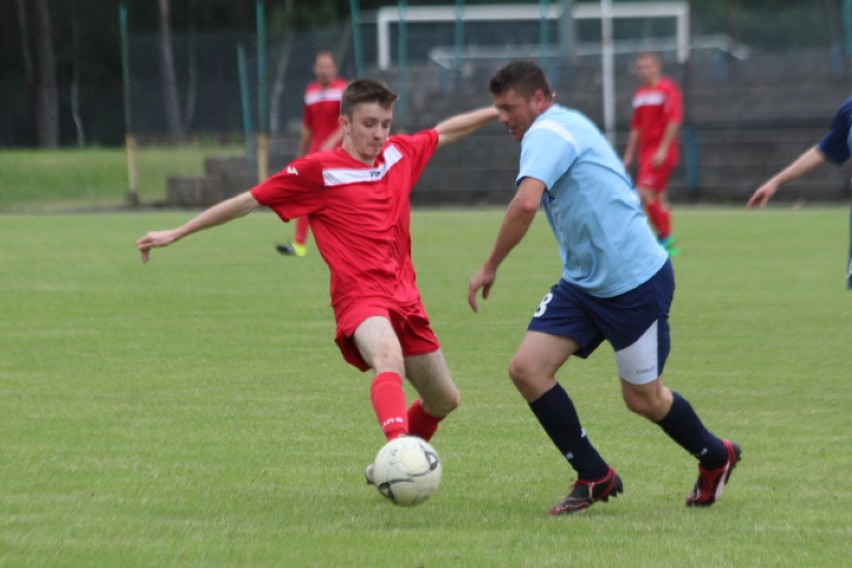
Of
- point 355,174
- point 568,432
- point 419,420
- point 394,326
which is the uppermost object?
point 355,174

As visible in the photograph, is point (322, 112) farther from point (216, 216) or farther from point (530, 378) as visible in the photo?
point (530, 378)

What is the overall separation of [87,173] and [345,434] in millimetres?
23193

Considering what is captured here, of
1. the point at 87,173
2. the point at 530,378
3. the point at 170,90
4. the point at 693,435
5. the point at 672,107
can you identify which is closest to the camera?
the point at 530,378

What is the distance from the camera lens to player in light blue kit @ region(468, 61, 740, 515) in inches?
207

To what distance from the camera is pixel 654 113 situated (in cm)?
1762

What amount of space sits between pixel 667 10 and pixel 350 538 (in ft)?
124

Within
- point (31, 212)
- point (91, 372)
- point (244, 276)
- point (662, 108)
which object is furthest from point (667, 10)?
point (91, 372)

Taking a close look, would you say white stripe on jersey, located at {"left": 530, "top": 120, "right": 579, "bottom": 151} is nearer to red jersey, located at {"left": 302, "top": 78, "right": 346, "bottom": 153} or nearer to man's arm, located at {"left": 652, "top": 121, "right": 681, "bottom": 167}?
red jersey, located at {"left": 302, "top": 78, "right": 346, "bottom": 153}

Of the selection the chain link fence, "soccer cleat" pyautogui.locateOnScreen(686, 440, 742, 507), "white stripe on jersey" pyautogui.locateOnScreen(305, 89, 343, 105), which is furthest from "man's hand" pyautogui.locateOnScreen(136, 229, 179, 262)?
the chain link fence

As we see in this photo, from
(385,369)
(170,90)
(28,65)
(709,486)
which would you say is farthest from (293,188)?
(28,65)

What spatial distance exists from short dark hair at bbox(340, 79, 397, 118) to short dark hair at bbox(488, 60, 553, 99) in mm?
550

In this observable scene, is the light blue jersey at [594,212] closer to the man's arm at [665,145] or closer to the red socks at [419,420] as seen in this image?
the red socks at [419,420]

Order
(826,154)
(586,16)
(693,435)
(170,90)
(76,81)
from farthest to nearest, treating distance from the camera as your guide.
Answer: (586,16)
(76,81)
(170,90)
(826,154)
(693,435)

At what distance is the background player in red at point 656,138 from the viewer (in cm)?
1628
